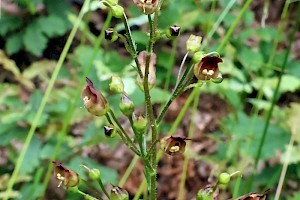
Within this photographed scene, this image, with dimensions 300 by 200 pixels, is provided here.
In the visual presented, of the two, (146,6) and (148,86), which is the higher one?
(146,6)

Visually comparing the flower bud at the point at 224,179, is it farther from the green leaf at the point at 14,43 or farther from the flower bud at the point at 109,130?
the green leaf at the point at 14,43

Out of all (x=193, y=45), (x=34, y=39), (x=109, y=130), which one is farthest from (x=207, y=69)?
(x=34, y=39)

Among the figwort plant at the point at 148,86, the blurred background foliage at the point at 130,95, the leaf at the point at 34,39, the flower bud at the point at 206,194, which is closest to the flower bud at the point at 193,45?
the figwort plant at the point at 148,86

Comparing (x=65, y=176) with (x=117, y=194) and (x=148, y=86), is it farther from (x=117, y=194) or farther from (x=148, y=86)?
(x=148, y=86)

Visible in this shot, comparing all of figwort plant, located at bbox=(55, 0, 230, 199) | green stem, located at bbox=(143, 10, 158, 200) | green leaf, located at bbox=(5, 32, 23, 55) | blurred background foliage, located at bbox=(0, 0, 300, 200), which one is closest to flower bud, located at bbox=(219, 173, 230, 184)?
figwort plant, located at bbox=(55, 0, 230, 199)

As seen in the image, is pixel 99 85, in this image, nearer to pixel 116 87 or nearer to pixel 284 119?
pixel 284 119

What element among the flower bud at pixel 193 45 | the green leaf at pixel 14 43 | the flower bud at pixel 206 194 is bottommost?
the green leaf at pixel 14 43
